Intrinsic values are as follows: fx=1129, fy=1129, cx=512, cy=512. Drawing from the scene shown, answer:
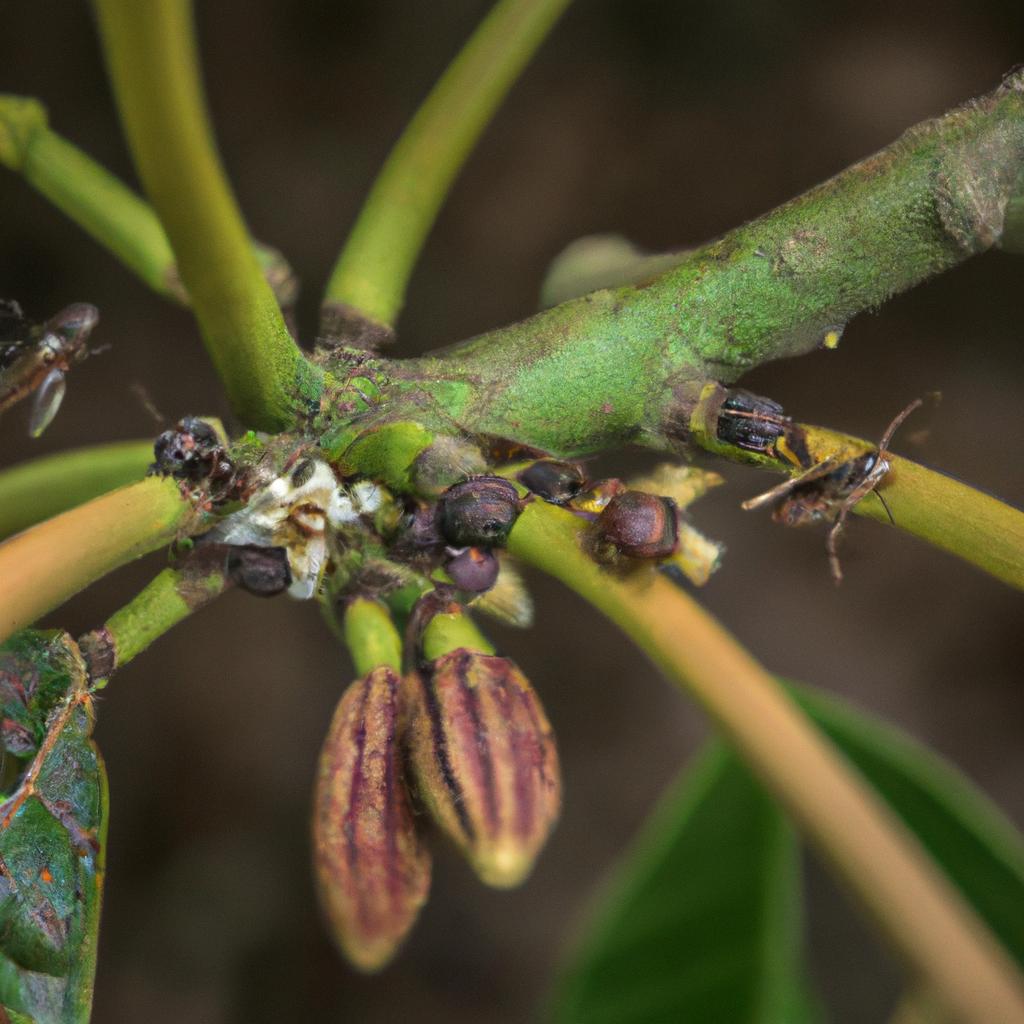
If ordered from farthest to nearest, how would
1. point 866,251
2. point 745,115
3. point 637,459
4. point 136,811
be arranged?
1. point 136,811
2. point 745,115
3. point 637,459
4. point 866,251

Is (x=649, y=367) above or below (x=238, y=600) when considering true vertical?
below

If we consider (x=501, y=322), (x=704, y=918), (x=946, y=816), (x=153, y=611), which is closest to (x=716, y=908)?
(x=704, y=918)

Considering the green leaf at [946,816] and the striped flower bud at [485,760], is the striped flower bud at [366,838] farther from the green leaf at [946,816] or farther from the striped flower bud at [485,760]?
the green leaf at [946,816]

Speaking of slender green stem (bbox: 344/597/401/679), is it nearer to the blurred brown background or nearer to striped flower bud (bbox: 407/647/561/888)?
striped flower bud (bbox: 407/647/561/888)

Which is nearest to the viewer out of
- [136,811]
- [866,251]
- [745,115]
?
[866,251]

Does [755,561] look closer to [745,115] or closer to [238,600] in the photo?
[745,115]

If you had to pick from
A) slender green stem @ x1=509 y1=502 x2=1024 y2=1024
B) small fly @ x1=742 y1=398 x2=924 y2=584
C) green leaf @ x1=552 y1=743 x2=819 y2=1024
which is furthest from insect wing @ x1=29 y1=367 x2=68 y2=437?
green leaf @ x1=552 y1=743 x2=819 y2=1024

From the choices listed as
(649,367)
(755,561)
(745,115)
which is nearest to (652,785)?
(755,561)
